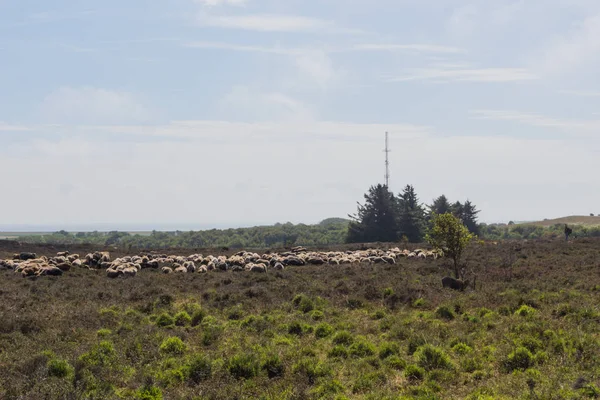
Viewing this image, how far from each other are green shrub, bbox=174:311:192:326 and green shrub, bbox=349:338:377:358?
23.4 feet

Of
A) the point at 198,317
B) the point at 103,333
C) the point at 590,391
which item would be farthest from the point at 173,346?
the point at 590,391

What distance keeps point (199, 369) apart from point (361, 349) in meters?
4.76

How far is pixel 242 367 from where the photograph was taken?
12.3 meters

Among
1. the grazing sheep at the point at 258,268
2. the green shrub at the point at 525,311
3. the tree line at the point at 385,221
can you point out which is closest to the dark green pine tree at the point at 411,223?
the tree line at the point at 385,221

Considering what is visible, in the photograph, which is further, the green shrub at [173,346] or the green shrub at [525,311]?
the green shrub at [525,311]

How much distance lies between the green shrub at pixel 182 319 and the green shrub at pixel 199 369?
578 centimetres

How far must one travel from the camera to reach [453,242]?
84.0 feet

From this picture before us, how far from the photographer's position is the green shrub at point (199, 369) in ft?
39.2

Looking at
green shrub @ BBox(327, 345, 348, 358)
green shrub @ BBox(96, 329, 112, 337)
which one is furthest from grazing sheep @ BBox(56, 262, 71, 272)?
green shrub @ BBox(327, 345, 348, 358)

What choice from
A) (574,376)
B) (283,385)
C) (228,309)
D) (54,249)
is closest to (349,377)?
(283,385)

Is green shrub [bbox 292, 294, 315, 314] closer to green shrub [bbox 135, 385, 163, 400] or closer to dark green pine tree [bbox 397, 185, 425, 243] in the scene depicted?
green shrub [bbox 135, 385, 163, 400]

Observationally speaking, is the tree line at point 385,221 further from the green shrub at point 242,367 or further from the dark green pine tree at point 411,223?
the green shrub at point 242,367

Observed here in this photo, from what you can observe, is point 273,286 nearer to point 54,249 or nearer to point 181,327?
point 181,327

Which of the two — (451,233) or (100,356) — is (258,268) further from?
(100,356)
